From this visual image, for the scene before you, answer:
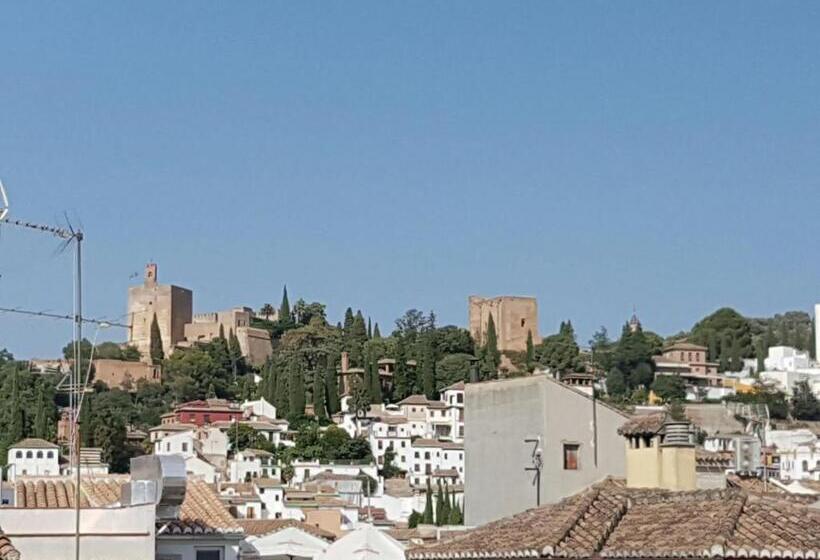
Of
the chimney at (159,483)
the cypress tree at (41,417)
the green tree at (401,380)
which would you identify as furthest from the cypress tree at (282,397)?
the chimney at (159,483)

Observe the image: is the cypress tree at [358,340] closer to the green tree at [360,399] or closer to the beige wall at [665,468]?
the green tree at [360,399]

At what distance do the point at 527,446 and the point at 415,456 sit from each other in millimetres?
96943

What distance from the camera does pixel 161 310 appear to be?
546ft

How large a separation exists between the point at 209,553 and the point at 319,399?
109 meters

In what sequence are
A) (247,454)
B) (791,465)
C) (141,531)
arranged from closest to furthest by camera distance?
1. (141,531)
2. (791,465)
3. (247,454)

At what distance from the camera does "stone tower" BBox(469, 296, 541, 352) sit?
16275 centimetres

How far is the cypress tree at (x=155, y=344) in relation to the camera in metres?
156

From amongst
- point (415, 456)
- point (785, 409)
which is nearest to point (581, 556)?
point (415, 456)

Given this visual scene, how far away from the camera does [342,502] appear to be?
7931cm

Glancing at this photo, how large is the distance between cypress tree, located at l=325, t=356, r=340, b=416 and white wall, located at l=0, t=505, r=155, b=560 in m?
112

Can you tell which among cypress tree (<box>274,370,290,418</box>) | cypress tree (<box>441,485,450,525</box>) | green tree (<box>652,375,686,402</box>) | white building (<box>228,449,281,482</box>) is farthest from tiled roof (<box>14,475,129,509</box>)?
green tree (<box>652,375,686,402</box>)

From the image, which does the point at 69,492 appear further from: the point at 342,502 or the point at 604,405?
the point at 342,502

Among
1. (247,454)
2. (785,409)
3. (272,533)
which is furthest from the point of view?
(785,409)

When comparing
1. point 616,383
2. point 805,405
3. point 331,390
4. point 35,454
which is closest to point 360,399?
point 331,390
